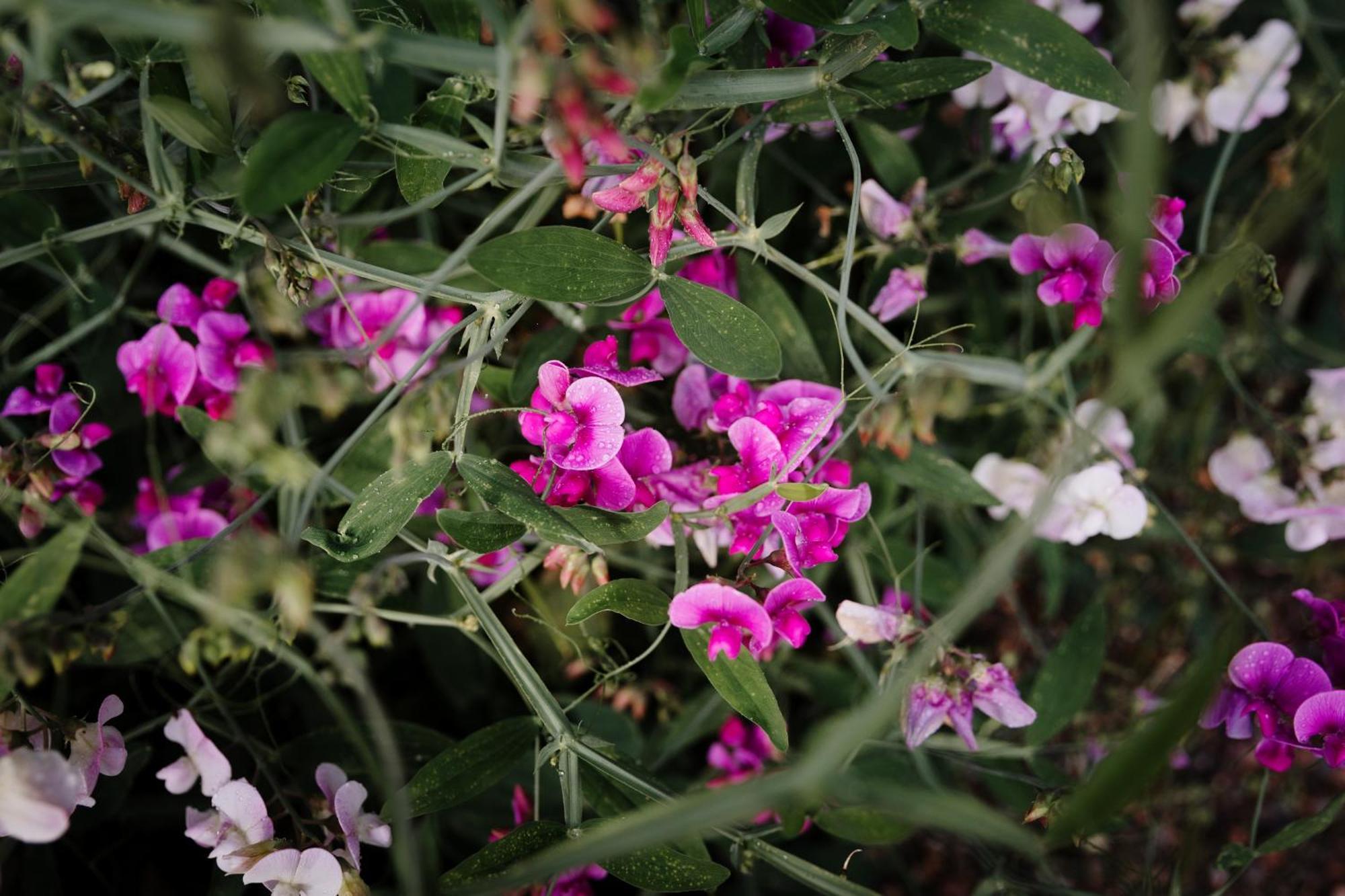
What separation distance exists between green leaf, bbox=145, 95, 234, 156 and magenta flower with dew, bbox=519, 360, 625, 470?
1.38 ft

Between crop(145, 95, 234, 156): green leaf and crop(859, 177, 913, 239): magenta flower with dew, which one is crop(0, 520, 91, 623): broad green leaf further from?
crop(859, 177, 913, 239): magenta flower with dew

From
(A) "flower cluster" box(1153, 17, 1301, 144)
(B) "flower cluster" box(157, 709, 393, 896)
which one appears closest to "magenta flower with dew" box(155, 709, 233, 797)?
(B) "flower cluster" box(157, 709, 393, 896)

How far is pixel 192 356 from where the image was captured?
1.30 meters

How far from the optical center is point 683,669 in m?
1.85

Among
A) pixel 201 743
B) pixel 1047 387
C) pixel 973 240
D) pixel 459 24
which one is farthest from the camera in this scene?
pixel 1047 387

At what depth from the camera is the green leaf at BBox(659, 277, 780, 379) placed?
1.11m

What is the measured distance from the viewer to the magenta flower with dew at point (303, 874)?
3.67ft

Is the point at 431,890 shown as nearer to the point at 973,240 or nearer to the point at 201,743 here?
the point at 201,743

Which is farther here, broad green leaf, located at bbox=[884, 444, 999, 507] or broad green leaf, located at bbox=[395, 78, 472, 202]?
broad green leaf, located at bbox=[884, 444, 999, 507]

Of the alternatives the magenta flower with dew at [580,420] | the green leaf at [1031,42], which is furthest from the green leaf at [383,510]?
the green leaf at [1031,42]

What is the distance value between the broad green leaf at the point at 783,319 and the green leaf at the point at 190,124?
662 millimetres

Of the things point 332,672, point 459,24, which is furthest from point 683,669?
point 459,24

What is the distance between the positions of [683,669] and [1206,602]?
116cm

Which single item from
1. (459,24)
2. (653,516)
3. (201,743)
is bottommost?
(201,743)
